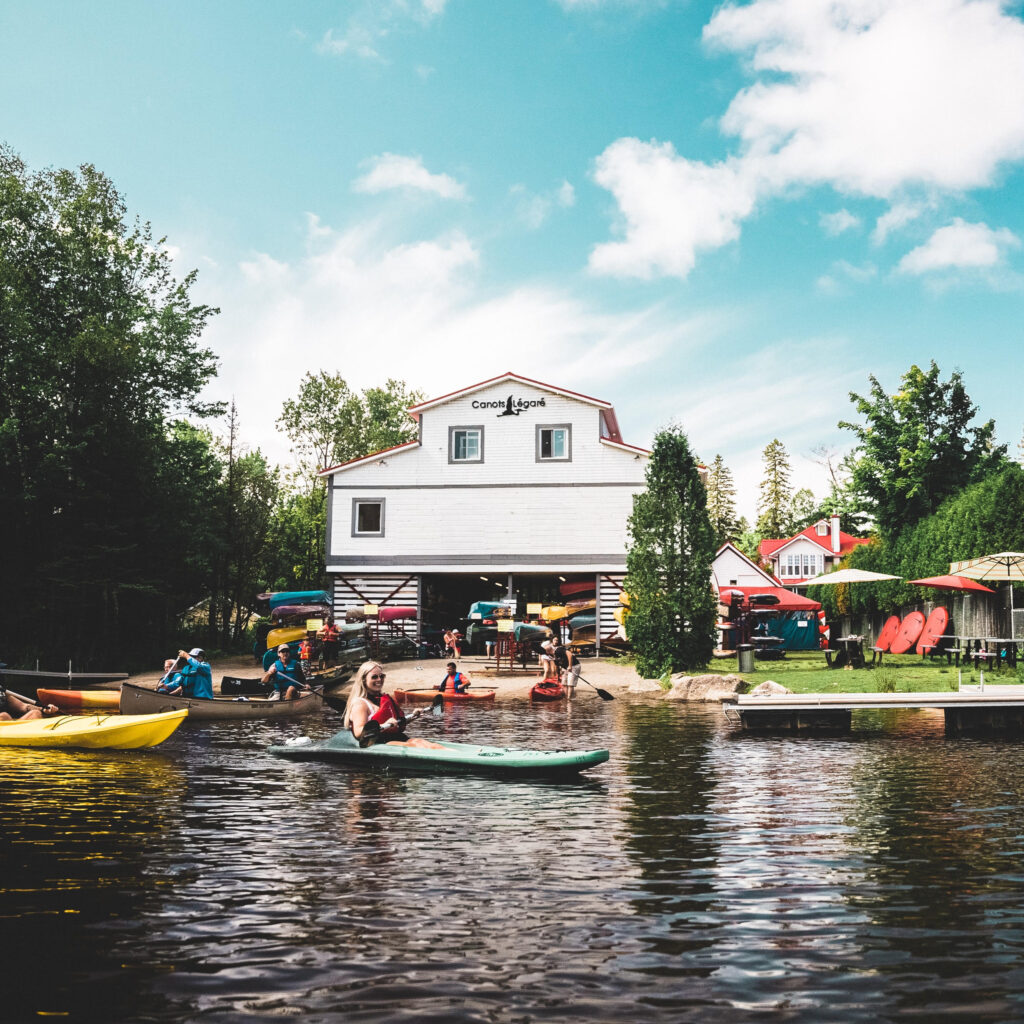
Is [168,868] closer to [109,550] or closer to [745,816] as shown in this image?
[745,816]

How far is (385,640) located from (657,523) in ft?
39.7

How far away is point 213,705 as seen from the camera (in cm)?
1955

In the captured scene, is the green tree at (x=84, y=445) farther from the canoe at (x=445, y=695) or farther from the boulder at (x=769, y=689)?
the boulder at (x=769, y=689)

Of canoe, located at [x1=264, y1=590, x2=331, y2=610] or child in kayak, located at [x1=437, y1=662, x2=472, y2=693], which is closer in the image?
child in kayak, located at [x1=437, y1=662, x2=472, y2=693]

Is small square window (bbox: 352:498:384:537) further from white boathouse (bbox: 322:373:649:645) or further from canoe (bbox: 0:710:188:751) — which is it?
canoe (bbox: 0:710:188:751)

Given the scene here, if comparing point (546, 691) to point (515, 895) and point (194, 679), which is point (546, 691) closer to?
point (194, 679)

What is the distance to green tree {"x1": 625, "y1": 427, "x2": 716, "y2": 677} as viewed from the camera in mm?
28062

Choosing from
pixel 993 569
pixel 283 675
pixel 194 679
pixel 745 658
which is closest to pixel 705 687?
pixel 745 658

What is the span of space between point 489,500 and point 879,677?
1933 centimetres

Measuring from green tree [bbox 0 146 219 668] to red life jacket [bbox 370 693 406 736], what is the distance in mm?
23657

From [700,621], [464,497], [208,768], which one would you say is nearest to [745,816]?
[208,768]

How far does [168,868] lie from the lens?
26.1 ft

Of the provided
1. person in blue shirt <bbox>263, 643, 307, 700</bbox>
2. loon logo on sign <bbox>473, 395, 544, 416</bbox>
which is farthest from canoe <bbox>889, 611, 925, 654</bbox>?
person in blue shirt <bbox>263, 643, 307, 700</bbox>

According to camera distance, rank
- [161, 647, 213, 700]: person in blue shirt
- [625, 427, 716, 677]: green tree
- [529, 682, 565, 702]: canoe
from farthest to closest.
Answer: [625, 427, 716, 677]: green tree
[529, 682, 565, 702]: canoe
[161, 647, 213, 700]: person in blue shirt
